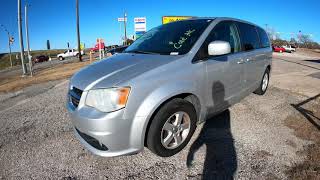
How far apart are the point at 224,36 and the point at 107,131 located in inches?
Result: 97.2

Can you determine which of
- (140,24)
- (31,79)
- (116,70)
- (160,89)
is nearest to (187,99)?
(160,89)

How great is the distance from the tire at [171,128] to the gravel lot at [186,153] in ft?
0.51

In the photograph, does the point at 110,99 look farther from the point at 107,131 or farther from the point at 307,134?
the point at 307,134

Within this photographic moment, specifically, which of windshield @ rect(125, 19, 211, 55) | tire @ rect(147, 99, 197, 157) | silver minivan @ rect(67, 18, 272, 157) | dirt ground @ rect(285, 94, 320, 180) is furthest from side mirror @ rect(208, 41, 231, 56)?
dirt ground @ rect(285, 94, 320, 180)

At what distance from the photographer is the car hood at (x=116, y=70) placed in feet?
9.98

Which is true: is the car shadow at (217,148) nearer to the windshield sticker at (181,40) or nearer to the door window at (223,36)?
the door window at (223,36)

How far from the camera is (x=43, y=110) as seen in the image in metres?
5.98

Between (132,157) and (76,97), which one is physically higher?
(76,97)

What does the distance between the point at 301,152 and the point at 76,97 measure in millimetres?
2970

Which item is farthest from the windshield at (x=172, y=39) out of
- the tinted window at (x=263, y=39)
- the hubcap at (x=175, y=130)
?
the tinted window at (x=263, y=39)

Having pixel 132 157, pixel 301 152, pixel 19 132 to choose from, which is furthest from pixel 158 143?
pixel 19 132

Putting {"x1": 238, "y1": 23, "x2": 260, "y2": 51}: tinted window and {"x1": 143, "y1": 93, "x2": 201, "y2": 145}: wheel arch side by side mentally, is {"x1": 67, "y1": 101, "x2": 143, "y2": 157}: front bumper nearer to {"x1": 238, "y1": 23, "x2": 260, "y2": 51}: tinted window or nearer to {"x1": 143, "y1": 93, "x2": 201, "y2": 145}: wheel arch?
{"x1": 143, "y1": 93, "x2": 201, "y2": 145}: wheel arch

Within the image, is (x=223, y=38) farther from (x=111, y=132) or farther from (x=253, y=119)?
(x=111, y=132)

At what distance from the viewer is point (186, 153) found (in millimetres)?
3547
